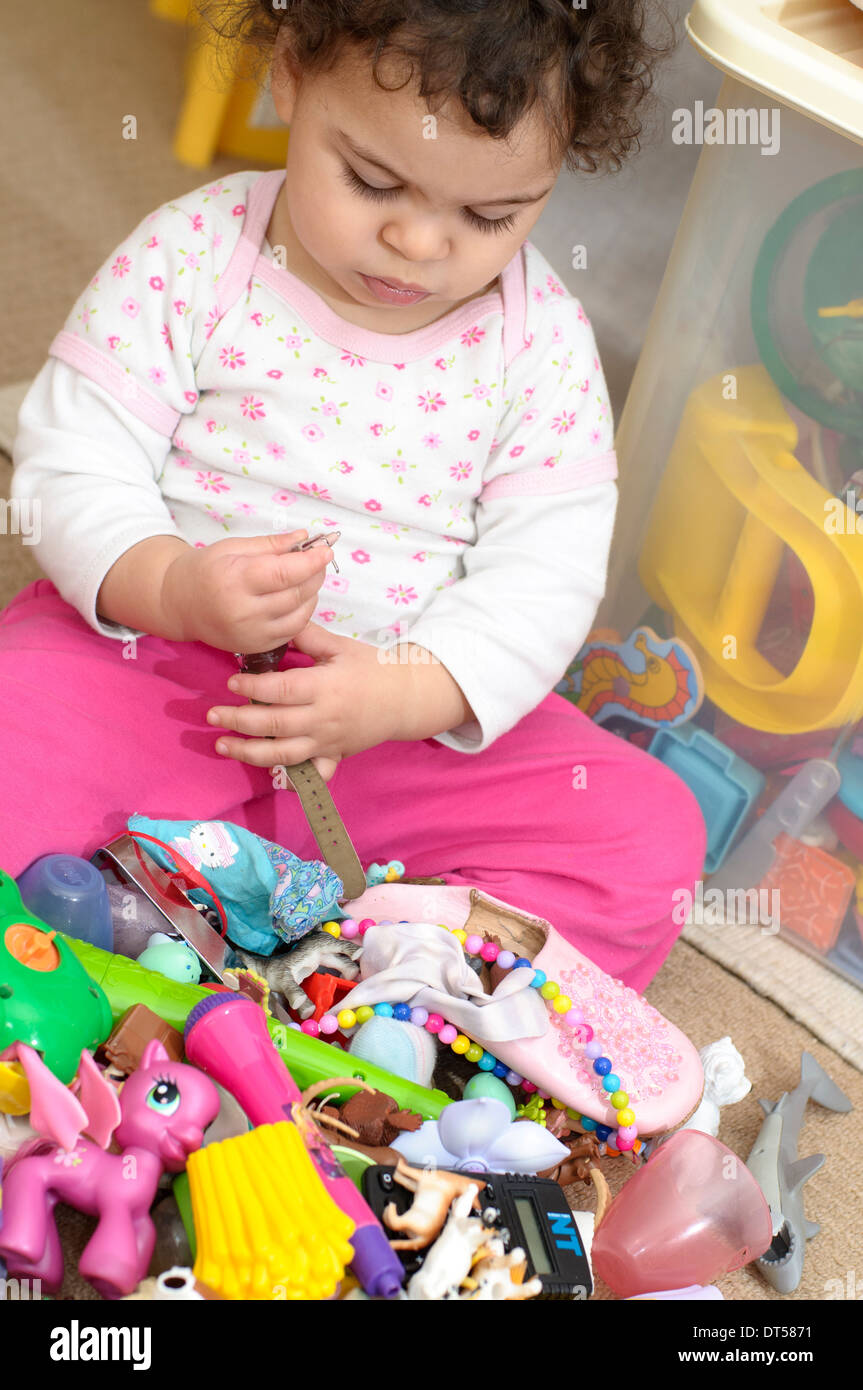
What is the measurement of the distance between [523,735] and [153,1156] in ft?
1.46

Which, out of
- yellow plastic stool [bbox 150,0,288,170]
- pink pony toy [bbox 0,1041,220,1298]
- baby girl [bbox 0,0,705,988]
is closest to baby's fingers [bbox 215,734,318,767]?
baby girl [bbox 0,0,705,988]

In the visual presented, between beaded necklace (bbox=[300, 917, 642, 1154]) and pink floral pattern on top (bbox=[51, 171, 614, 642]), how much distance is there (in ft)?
A: 0.81

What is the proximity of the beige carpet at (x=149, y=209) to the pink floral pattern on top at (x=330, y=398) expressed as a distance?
0.90 ft

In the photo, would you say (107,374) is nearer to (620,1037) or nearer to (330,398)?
(330,398)

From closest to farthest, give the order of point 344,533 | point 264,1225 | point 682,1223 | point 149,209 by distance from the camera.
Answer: point 264,1225 < point 682,1223 < point 344,533 < point 149,209

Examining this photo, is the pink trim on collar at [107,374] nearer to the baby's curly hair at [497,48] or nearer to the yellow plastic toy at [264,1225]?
the baby's curly hair at [497,48]

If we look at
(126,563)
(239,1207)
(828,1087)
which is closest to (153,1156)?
(239,1207)

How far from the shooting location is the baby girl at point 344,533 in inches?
30.5

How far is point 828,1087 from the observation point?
894 mm

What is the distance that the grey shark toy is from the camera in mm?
762

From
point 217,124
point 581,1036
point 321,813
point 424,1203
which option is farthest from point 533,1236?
point 217,124

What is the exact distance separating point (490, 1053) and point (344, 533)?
35 centimetres

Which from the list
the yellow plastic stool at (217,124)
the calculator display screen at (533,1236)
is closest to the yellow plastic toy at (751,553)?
the calculator display screen at (533,1236)

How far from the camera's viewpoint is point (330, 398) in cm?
87
